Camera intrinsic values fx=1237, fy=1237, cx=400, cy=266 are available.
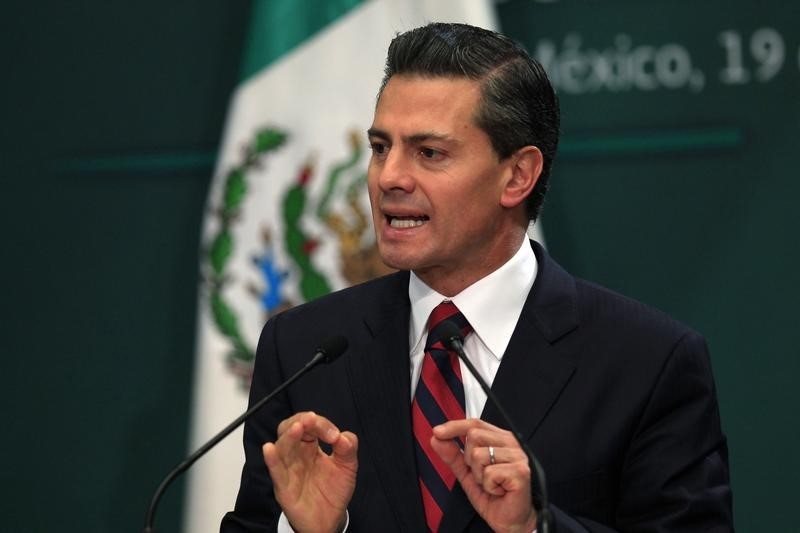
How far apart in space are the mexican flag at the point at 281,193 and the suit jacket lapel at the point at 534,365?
1.44 m

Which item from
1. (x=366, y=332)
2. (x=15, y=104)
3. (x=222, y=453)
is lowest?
(x=222, y=453)

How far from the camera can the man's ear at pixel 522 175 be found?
2.40m

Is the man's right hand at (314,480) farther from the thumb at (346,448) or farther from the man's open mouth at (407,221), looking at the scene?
the man's open mouth at (407,221)

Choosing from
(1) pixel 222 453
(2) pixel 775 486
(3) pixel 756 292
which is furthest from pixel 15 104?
(2) pixel 775 486

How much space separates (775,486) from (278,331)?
2064 mm

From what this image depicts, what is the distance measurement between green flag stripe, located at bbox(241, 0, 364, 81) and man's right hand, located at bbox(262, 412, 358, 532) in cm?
200

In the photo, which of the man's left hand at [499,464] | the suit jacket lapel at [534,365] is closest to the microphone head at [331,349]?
the man's left hand at [499,464]

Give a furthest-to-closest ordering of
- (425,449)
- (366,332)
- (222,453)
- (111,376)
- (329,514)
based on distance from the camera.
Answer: (111,376), (222,453), (366,332), (425,449), (329,514)

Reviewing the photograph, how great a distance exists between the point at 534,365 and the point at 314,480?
1.54 feet

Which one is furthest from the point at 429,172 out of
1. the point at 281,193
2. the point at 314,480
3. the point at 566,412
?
the point at 281,193

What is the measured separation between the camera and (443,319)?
2.36 meters

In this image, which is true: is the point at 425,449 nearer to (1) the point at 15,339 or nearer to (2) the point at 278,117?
(2) the point at 278,117

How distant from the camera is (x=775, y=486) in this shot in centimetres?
386

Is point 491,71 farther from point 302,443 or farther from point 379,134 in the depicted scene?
point 302,443
